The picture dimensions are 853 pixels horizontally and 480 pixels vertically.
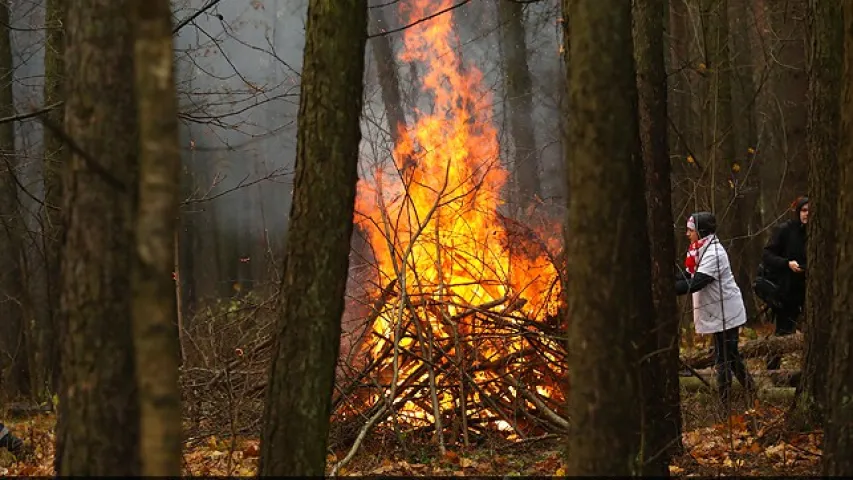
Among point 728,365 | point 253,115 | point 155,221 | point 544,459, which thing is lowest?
point 544,459

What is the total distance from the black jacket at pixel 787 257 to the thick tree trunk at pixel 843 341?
18.1 feet

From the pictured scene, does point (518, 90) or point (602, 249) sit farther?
point (518, 90)

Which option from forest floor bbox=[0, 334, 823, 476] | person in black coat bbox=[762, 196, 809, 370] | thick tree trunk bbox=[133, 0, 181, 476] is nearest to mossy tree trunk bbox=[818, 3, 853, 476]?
forest floor bbox=[0, 334, 823, 476]

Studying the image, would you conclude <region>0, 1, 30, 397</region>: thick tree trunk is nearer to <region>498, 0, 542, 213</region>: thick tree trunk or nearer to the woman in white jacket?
<region>498, 0, 542, 213</region>: thick tree trunk

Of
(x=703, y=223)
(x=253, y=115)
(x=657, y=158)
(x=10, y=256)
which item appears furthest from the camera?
(x=253, y=115)

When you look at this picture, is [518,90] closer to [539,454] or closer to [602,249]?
[539,454]

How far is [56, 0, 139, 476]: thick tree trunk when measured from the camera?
5094mm

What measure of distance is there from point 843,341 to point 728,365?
14.2 feet

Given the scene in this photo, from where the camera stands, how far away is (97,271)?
203 inches

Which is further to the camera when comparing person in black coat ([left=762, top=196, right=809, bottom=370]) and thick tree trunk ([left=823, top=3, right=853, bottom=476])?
person in black coat ([left=762, top=196, right=809, bottom=370])

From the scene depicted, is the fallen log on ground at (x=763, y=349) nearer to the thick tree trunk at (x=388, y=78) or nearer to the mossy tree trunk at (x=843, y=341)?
the mossy tree trunk at (x=843, y=341)

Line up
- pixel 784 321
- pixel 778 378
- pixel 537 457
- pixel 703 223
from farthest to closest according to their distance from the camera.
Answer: pixel 784 321, pixel 778 378, pixel 703 223, pixel 537 457

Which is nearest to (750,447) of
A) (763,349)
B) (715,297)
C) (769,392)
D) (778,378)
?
(769,392)

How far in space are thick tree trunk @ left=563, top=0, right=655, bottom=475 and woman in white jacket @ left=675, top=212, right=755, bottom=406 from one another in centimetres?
462
